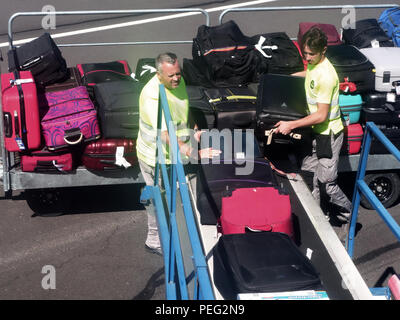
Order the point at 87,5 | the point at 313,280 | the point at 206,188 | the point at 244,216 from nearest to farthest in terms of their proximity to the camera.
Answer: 1. the point at 313,280
2. the point at 244,216
3. the point at 206,188
4. the point at 87,5

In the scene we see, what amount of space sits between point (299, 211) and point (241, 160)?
731 mm

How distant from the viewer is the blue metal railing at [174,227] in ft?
9.34

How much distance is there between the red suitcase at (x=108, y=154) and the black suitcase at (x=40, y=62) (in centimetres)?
121

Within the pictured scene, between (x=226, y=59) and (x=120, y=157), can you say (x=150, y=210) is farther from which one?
(x=226, y=59)

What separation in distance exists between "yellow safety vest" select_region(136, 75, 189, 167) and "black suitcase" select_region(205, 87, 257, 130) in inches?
33.6

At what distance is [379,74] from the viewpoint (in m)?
6.34

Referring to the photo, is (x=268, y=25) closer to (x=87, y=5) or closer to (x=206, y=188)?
(x=87, y=5)

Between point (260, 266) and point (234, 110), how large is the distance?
8.44 feet

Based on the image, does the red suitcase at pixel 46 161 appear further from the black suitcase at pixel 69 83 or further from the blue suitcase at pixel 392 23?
the blue suitcase at pixel 392 23

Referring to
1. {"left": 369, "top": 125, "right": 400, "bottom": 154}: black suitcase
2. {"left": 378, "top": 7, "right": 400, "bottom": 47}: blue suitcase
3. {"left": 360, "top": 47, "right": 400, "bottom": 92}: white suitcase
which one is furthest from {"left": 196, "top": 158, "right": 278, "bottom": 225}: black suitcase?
{"left": 378, "top": 7, "right": 400, "bottom": 47}: blue suitcase

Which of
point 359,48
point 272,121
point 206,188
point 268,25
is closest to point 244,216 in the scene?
point 206,188

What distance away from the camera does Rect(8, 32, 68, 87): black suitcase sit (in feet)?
21.8

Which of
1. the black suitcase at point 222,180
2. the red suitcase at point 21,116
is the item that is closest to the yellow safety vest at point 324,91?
the black suitcase at point 222,180

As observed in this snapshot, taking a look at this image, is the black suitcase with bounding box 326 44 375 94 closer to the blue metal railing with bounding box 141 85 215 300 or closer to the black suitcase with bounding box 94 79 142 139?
the black suitcase with bounding box 94 79 142 139
